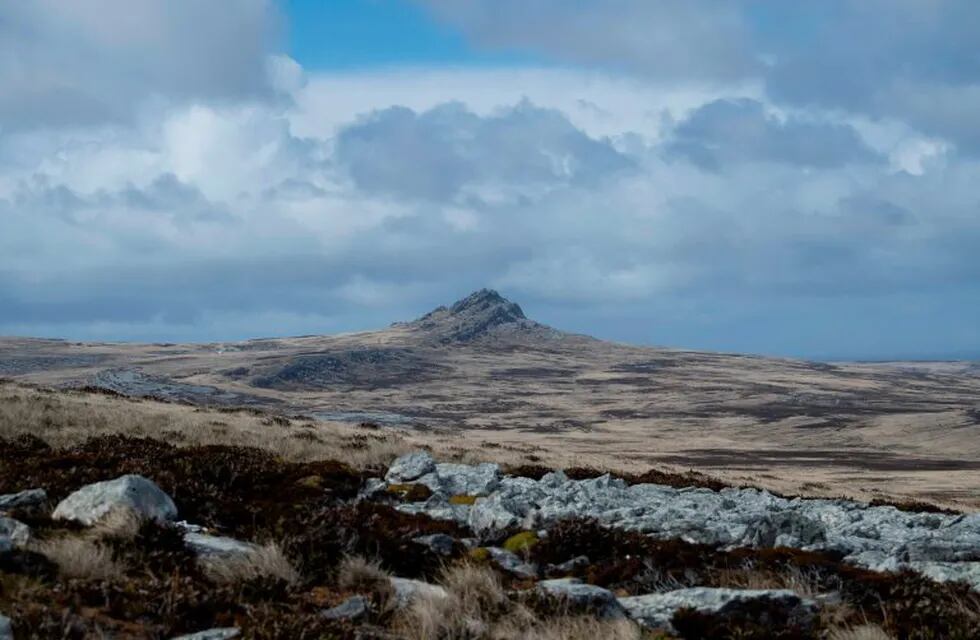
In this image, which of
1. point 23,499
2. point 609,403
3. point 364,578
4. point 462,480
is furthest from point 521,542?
point 609,403

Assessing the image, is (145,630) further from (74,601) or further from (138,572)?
(138,572)

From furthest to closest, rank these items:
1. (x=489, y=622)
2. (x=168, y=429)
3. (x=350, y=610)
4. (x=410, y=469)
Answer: (x=168, y=429) → (x=410, y=469) → (x=489, y=622) → (x=350, y=610)

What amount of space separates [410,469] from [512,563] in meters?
8.76

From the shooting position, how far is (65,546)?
28.0ft

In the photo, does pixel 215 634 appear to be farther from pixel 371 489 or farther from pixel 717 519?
pixel 371 489

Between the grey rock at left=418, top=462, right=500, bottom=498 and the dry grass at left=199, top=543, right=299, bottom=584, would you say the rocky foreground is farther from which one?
the grey rock at left=418, top=462, right=500, bottom=498

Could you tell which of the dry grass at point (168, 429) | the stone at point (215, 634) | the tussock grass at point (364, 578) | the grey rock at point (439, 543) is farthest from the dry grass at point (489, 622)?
the dry grass at point (168, 429)

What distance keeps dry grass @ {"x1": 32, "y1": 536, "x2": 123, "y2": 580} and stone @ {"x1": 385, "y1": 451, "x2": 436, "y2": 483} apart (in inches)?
395

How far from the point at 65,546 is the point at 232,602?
6.85 feet

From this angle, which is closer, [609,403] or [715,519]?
[715,519]

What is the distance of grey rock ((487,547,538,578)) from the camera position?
10.4 meters

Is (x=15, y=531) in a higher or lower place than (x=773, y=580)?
higher

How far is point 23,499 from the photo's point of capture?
35.8ft

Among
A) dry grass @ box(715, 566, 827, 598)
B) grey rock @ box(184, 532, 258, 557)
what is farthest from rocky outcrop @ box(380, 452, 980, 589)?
grey rock @ box(184, 532, 258, 557)
